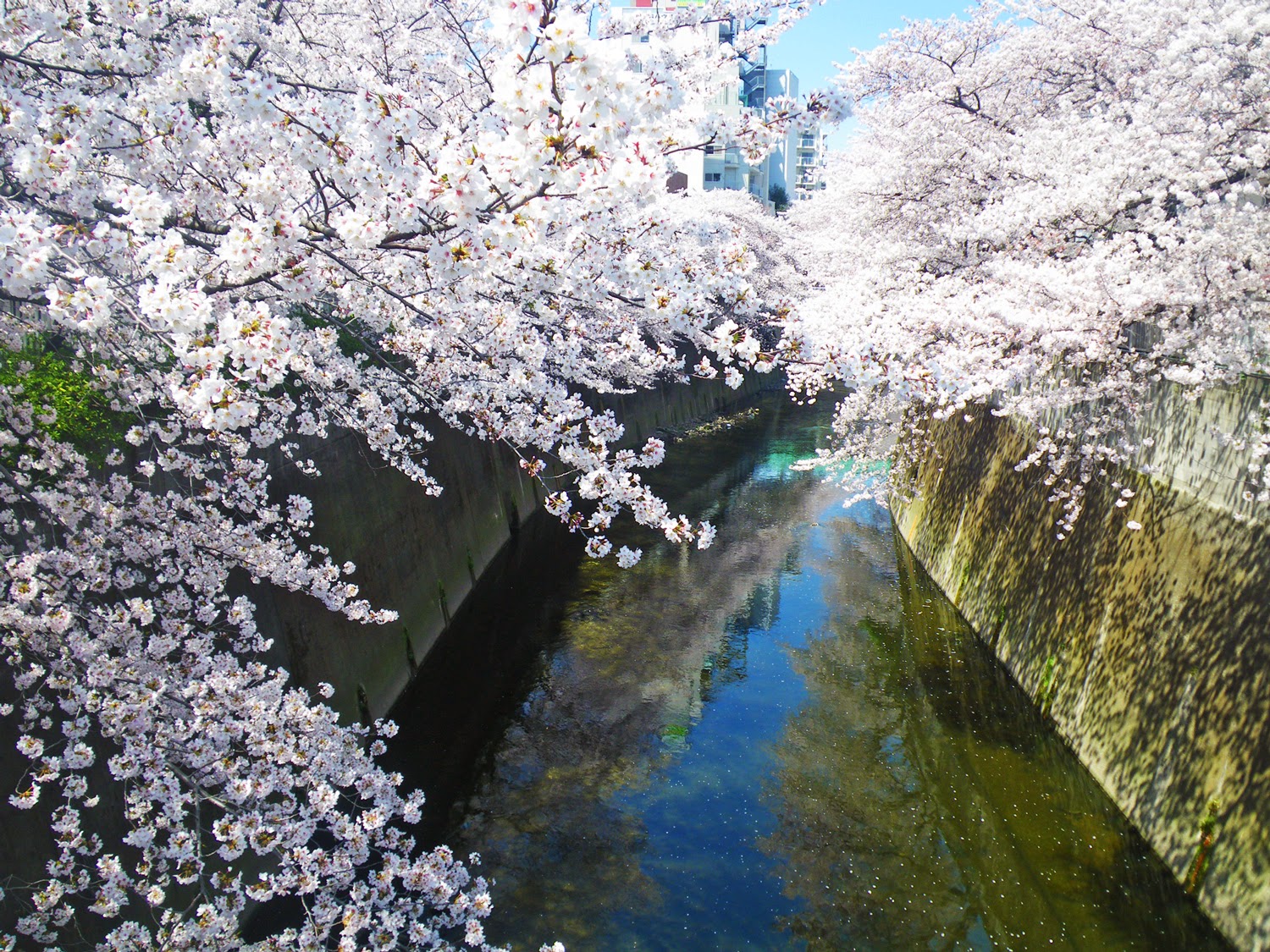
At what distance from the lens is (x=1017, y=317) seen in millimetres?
9602

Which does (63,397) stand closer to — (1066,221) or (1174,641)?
(1174,641)

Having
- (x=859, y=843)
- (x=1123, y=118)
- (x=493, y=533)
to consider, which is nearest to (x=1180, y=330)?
(x=1123, y=118)

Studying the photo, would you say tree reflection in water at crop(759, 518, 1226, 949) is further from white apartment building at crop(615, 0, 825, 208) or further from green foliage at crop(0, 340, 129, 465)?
white apartment building at crop(615, 0, 825, 208)

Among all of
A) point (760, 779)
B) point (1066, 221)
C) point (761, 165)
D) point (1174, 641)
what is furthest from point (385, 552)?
point (761, 165)

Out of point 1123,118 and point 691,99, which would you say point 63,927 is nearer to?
point 691,99

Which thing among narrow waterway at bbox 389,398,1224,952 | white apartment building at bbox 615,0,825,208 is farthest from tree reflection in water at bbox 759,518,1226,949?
white apartment building at bbox 615,0,825,208

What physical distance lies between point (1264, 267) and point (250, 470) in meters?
9.62

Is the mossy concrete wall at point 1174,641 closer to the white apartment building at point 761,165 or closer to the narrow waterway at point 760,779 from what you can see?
the narrow waterway at point 760,779

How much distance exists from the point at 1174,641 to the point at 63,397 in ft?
32.4

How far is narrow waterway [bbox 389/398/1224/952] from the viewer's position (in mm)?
7285

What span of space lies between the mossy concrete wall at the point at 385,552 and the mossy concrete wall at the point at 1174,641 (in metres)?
8.58

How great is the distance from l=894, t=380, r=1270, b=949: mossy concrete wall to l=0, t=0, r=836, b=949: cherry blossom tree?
16.0 ft

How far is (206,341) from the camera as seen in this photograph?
370 cm

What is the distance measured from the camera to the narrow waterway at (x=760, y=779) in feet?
23.9
